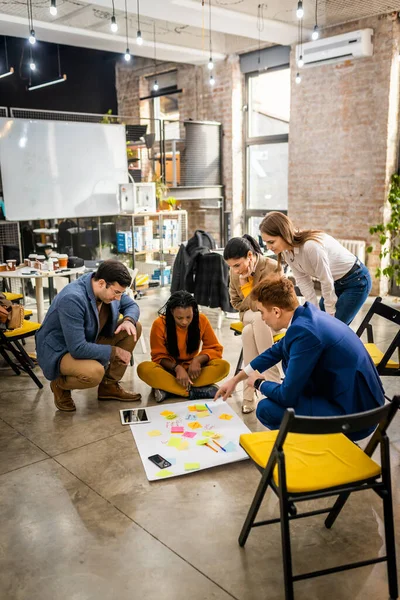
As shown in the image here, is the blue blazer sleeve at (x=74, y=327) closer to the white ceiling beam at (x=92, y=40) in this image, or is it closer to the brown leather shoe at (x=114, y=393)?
the brown leather shoe at (x=114, y=393)

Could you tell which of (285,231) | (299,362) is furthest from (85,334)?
(299,362)

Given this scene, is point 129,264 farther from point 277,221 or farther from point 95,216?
point 277,221

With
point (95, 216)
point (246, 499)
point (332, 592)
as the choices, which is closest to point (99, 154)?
point (95, 216)

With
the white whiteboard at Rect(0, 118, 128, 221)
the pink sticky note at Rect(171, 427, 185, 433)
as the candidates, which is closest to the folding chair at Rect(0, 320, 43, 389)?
the pink sticky note at Rect(171, 427, 185, 433)

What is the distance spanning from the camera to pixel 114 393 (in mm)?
4156

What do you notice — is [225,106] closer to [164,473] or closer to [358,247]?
[358,247]

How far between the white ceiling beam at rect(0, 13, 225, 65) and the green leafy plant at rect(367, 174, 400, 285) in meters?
3.90

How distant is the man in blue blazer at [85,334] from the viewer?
12.0ft

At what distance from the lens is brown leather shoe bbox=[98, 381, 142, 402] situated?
4133mm

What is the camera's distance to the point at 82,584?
2.24m

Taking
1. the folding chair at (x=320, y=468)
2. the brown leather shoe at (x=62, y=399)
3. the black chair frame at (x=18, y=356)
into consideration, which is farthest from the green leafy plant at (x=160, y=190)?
the folding chair at (x=320, y=468)

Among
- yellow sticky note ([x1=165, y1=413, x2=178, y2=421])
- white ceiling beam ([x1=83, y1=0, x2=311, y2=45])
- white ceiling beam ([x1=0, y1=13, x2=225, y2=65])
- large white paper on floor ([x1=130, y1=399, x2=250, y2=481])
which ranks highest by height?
white ceiling beam ([x1=0, y1=13, x2=225, y2=65])

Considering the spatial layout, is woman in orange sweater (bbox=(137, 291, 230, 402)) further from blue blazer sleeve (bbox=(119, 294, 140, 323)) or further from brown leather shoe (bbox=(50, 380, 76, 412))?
brown leather shoe (bbox=(50, 380, 76, 412))

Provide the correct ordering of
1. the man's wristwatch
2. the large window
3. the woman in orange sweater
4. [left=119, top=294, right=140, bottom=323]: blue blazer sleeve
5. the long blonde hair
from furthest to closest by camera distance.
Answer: the large window, [left=119, top=294, right=140, bottom=323]: blue blazer sleeve, the woman in orange sweater, the long blonde hair, the man's wristwatch
